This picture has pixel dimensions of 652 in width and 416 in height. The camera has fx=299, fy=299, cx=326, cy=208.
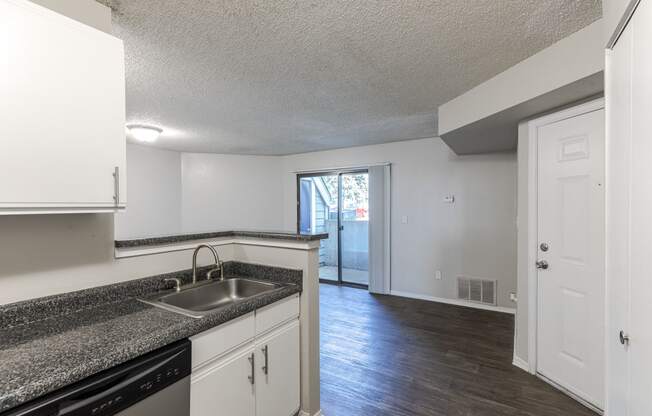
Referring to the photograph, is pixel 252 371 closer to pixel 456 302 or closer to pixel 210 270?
pixel 210 270

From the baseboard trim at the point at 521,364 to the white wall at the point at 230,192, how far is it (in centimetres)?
410

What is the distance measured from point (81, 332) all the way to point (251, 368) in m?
0.77

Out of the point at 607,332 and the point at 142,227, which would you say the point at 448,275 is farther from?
the point at 142,227

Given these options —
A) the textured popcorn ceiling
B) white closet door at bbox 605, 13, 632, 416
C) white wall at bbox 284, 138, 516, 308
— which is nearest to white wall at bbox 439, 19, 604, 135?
the textured popcorn ceiling

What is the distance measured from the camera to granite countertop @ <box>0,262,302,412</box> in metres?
0.87

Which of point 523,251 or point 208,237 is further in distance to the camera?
point 523,251

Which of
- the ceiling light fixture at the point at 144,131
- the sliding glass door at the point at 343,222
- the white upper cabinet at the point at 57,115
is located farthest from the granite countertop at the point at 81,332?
the sliding glass door at the point at 343,222

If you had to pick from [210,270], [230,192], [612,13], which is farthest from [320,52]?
[230,192]

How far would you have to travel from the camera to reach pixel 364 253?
17.1 feet

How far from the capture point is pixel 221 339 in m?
1.39

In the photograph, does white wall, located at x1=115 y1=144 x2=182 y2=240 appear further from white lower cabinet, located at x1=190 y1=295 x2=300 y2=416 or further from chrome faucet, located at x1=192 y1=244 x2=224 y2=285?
white lower cabinet, located at x1=190 y1=295 x2=300 y2=416

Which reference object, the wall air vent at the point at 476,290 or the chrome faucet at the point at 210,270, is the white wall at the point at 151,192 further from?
the wall air vent at the point at 476,290

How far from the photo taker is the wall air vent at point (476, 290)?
13.0 feet

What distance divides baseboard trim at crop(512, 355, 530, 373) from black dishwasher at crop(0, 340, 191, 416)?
2.65m
